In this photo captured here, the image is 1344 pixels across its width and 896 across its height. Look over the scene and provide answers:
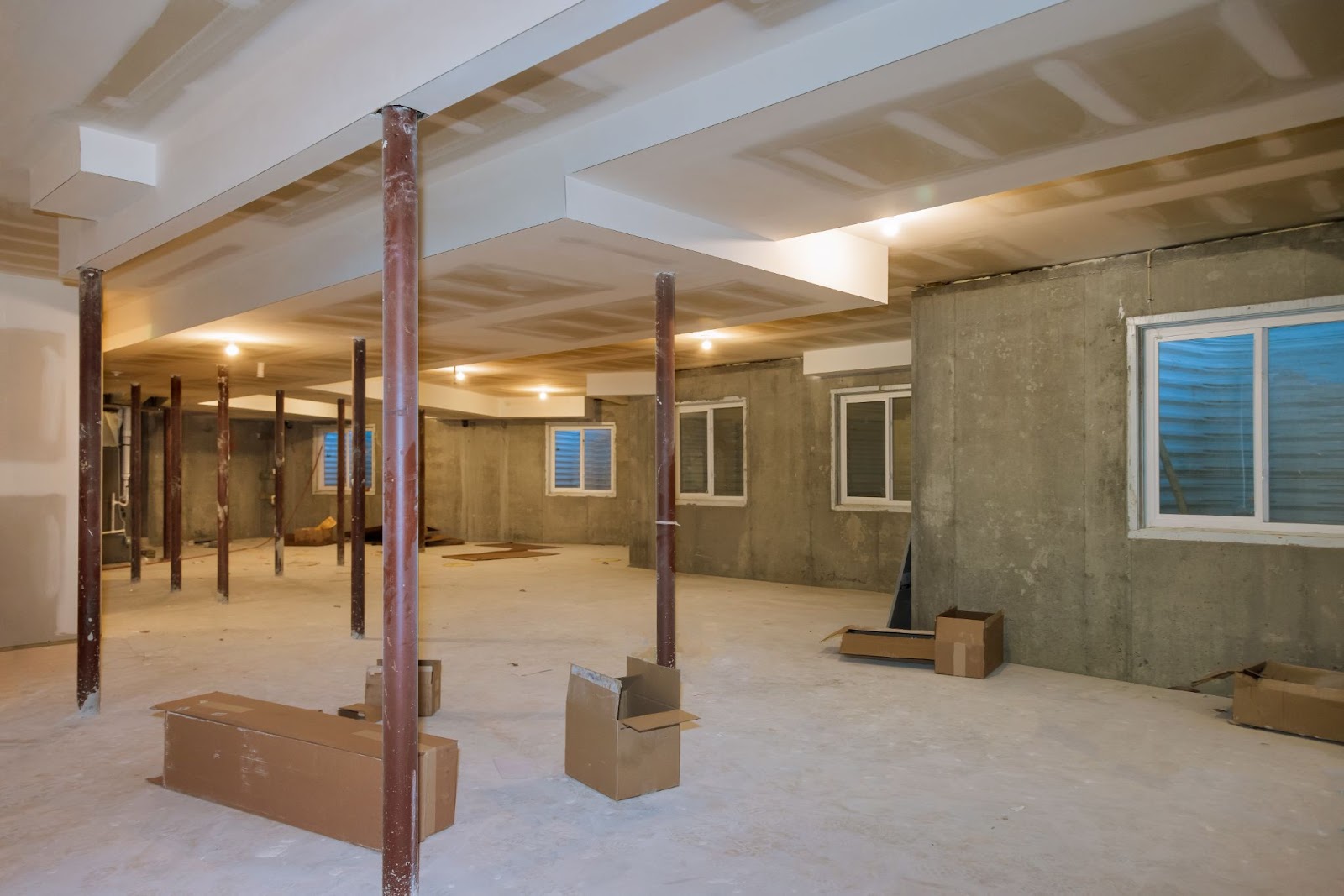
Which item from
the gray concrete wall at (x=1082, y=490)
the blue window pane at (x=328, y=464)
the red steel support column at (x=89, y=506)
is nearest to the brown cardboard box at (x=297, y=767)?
the red steel support column at (x=89, y=506)

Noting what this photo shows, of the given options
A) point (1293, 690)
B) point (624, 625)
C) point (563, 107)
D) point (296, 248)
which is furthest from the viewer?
point (624, 625)

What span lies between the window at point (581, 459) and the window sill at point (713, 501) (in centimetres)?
445

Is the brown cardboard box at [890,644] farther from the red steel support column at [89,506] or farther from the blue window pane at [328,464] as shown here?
the blue window pane at [328,464]

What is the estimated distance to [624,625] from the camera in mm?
7426

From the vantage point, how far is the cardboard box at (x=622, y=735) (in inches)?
138

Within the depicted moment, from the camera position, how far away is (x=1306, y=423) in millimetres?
4984

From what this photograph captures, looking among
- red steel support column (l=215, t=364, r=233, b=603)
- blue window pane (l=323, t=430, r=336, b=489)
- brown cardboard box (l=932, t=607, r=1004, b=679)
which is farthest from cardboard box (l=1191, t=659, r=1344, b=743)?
blue window pane (l=323, t=430, r=336, b=489)

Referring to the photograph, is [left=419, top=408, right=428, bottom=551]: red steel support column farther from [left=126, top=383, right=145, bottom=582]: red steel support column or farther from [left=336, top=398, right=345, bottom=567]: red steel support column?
[left=126, top=383, right=145, bottom=582]: red steel support column

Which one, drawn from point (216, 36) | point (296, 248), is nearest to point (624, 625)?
point (296, 248)

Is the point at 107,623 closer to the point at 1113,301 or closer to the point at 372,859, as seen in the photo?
the point at 372,859

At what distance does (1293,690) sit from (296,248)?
20.7 ft

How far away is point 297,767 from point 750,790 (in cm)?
181

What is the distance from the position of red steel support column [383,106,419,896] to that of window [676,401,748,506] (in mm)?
8022

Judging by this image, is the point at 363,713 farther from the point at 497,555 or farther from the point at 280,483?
the point at 497,555
